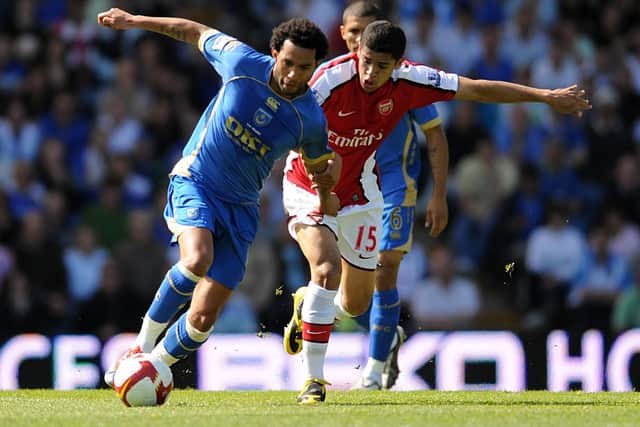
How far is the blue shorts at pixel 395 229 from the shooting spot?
10.2 meters

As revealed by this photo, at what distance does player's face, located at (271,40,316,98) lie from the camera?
8.00m

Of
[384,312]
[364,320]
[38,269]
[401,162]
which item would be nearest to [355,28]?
[401,162]

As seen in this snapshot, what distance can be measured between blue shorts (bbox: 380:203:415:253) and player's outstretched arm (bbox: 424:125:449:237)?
203 millimetres

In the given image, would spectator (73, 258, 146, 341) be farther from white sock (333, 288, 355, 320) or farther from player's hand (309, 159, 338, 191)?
player's hand (309, 159, 338, 191)

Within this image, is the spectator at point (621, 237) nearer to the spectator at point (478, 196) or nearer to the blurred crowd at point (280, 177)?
the blurred crowd at point (280, 177)

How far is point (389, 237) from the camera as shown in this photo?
1017 centimetres

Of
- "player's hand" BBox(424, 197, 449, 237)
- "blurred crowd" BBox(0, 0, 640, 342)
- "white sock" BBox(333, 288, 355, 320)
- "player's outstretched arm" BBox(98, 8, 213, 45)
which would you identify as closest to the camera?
"player's outstretched arm" BBox(98, 8, 213, 45)

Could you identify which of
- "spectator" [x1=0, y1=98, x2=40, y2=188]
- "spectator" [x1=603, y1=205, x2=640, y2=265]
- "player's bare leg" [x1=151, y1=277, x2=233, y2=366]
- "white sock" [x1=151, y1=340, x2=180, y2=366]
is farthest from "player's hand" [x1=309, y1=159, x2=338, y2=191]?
"spectator" [x1=603, y1=205, x2=640, y2=265]

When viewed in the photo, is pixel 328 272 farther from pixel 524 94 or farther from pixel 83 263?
pixel 83 263

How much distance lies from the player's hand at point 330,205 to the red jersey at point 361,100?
1.72 ft

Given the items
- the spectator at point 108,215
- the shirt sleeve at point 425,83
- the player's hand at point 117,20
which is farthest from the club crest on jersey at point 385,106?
the spectator at point 108,215

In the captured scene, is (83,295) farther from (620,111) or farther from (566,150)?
(620,111)

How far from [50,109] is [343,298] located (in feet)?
21.7

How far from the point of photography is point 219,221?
8.40 metres
